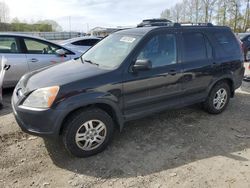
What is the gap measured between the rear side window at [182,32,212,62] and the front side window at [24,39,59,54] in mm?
3902

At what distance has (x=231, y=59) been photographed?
183 inches

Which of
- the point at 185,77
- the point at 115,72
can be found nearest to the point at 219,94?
the point at 185,77

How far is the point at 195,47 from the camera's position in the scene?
413cm

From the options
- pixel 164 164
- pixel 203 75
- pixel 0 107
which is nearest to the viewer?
pixel 164 164

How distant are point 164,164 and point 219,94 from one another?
2.27 metres

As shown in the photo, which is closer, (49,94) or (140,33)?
(49,94)

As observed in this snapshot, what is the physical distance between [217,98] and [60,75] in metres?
3.11

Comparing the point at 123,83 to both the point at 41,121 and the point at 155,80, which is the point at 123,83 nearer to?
the point at 155,80

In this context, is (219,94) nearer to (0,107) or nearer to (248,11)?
(0,107)

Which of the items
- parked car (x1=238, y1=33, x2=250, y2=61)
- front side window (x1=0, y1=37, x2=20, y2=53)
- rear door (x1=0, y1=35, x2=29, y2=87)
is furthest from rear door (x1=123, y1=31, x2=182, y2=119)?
parked car (x1=238, y1=33, x2=250, y2=61)

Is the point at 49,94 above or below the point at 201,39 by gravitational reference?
below

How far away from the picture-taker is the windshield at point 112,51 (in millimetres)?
3453

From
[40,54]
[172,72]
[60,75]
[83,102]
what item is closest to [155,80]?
[172,72]

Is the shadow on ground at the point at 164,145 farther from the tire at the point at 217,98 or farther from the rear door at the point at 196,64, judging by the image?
the rear door at the point at 196,64
